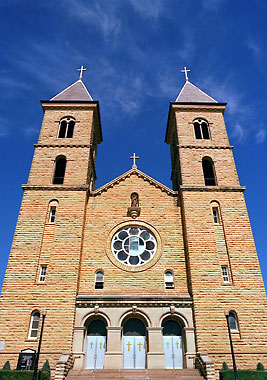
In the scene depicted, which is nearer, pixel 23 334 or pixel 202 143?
pixel 23 334

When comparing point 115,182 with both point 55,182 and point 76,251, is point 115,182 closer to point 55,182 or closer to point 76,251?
point 55,182

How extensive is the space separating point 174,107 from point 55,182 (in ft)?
40.3

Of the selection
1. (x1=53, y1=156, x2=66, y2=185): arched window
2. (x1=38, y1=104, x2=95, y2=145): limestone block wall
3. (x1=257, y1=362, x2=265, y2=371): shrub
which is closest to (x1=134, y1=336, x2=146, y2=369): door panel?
(x1=257, y1=362, x2=265, y2=371): shrub

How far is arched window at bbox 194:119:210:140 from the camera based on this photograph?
28500 mm

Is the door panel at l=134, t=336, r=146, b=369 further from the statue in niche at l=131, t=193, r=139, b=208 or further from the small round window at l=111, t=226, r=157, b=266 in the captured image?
the statue in niche at l=131, t=193, r=139, b=208

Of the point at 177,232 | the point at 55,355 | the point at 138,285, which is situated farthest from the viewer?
the point at 177,232

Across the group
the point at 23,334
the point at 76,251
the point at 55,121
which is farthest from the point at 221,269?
the point at 55,121

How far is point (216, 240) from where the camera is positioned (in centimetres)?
2203

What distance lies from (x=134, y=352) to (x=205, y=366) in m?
4.28

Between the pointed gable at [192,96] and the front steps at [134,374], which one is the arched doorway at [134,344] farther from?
the pointed gable at [192,96]

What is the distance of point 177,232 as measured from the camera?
23109 mm

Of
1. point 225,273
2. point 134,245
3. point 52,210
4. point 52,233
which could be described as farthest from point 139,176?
point 225,273

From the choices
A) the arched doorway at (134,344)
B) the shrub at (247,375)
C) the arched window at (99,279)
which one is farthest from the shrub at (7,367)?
the shrub at (247,375)

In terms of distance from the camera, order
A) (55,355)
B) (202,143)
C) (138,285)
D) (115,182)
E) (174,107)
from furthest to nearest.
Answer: (174,107)
(202,143)
(115,182)
(138,285)
(55,355)
